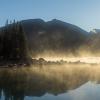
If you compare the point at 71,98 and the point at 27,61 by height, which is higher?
the point at 27,61

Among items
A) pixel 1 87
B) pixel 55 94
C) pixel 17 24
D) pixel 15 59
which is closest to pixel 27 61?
pixel 15 59

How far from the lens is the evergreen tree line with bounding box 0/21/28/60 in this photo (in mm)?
131788

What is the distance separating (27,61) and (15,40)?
10934mm

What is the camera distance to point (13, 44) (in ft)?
448

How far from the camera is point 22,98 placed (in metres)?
41.2

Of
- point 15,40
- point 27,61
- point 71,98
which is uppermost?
point 15,40

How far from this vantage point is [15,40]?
450 feet

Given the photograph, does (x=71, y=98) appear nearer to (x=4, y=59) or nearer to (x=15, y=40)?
(x=4, y=59)

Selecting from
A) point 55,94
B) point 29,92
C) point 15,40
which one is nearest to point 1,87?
point 29,92

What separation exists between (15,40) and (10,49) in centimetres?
467

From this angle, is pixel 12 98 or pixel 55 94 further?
pixel 55 94

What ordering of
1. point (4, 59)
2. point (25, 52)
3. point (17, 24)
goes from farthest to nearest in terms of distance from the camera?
point (17, 24) → point (25, 52) → point (4, 59)

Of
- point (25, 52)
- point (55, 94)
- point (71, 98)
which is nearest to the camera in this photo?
point (71, 98)

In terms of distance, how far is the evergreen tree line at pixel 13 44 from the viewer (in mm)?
131788
